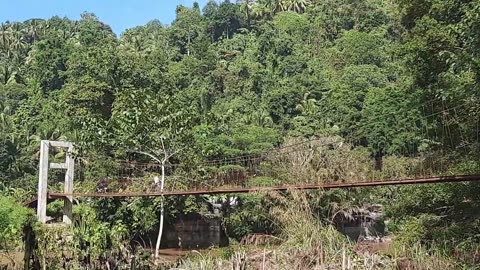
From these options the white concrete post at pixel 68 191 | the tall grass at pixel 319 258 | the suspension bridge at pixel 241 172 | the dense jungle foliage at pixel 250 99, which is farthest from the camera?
the white concrete post at pixel 68 191

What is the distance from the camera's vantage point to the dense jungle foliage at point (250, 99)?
22.3 ft

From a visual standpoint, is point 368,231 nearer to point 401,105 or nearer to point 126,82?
point 401,105

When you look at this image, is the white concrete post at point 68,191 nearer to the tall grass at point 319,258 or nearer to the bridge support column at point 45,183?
the bridge support column at point 45,183

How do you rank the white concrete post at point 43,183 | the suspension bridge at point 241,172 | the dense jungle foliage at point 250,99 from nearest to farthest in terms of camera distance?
the dense jungle foliage at point 250,99 → the suspension bridge at point 241,172 → the white concrete post at point 43,183

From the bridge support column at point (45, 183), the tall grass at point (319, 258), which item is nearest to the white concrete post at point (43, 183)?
the bridge support column at point (45, 183)

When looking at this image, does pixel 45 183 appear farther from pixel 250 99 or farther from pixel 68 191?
pixel 250 99

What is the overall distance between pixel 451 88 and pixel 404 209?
172cm

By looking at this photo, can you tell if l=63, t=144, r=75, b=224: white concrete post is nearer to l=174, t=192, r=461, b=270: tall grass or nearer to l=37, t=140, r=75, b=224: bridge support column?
l=37, t=140, r=75, b=224: bridge support column

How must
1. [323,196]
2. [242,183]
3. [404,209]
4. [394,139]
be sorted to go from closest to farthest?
1. [404,209]
2. [242,183]
3. [323,196]
4. [394,139]

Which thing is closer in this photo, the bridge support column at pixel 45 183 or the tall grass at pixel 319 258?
the tall grass at pixel 319 258

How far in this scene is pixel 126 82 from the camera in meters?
15.9

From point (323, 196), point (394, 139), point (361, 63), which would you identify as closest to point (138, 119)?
point (323, 196)

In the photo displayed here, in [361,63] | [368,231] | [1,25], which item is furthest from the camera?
[1,25]

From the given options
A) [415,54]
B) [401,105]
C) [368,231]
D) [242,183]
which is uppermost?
[401,105]
